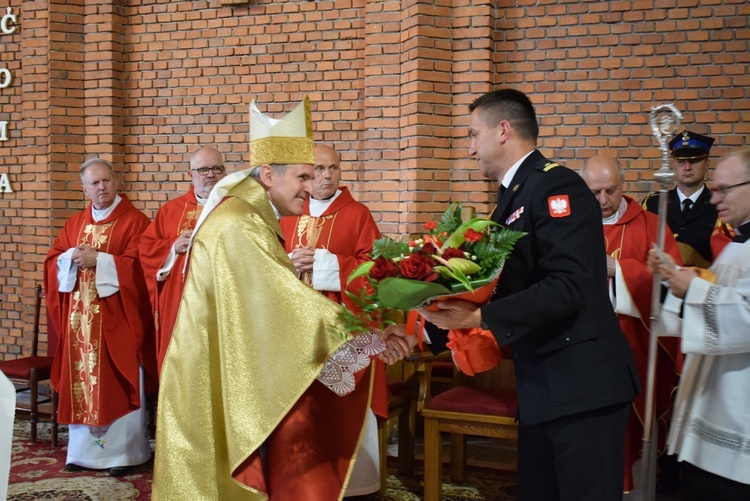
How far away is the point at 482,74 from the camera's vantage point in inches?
248

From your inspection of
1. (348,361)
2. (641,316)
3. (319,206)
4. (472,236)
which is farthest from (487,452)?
(472,236)

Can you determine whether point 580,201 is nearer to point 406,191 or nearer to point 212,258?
point 212,258

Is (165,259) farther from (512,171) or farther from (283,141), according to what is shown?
(512,171)

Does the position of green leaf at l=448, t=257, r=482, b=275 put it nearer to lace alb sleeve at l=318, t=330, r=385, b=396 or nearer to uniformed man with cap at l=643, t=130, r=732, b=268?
lace alb sleeve at l=318, t=330, r=385, b=396

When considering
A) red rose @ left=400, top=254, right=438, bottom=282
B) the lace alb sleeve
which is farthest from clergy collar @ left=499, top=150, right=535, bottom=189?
the lace alb sleeve

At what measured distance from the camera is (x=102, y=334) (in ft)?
19.4

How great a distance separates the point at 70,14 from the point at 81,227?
106 inches

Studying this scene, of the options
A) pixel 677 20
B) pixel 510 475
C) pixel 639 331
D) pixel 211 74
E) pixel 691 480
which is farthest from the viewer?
pixel 211 74

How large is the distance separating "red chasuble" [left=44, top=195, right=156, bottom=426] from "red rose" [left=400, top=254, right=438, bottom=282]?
393 cm

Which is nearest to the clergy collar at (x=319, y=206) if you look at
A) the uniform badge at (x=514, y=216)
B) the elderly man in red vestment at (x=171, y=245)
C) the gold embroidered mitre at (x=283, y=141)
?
the elderly man in red vestment at (x=171, y=245)

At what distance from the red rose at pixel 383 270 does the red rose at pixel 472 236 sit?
0.27 m

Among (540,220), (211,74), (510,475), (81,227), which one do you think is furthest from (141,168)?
(540,220)

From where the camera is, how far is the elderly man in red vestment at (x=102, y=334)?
19.0ft

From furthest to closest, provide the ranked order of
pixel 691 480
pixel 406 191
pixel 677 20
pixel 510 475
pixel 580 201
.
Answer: pixel 406 191 < pixel 677 20 < pixel 510 475 < pixel 691 480 < pixel 580 201
